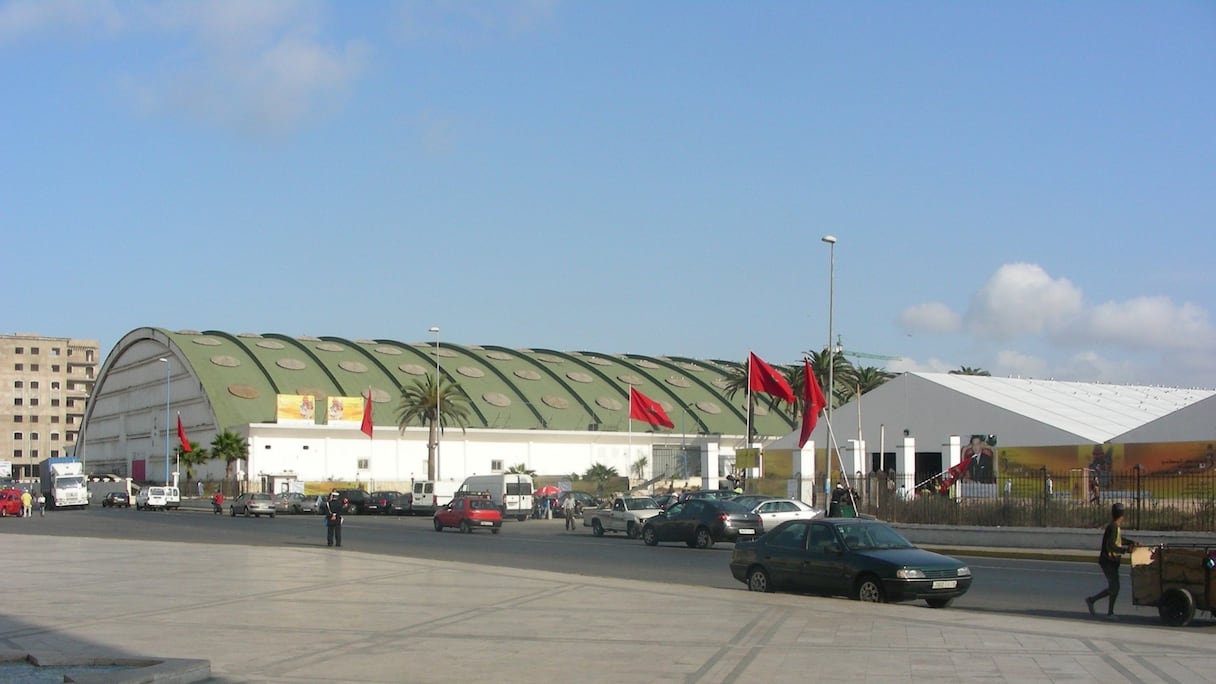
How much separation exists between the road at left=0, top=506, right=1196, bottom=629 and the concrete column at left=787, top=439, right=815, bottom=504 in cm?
833

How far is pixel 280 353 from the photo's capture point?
316 ft

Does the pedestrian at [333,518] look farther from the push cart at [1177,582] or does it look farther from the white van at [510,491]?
the white van at [510,491]

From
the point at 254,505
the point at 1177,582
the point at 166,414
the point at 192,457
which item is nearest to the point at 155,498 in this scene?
the point at 254,505

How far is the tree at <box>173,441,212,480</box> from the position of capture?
291ft

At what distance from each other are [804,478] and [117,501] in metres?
52.2

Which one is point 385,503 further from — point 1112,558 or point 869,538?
point 1112,558

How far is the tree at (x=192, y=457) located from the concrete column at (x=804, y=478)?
174 ft

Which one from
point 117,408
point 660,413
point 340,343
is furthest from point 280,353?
point 660,413

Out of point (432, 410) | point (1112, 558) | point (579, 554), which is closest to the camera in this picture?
point (1112, 558)

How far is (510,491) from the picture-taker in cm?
6216

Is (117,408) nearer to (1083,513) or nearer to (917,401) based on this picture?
(917,401)

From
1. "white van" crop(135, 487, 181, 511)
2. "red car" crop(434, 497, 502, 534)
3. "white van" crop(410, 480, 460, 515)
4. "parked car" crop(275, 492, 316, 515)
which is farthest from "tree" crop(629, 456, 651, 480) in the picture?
"red car" crop(434, 497, 502, 534)

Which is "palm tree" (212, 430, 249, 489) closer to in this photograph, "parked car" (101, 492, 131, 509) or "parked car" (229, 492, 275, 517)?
"parked car" (101, 492, 131, 509)

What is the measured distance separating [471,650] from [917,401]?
50.1 metres
